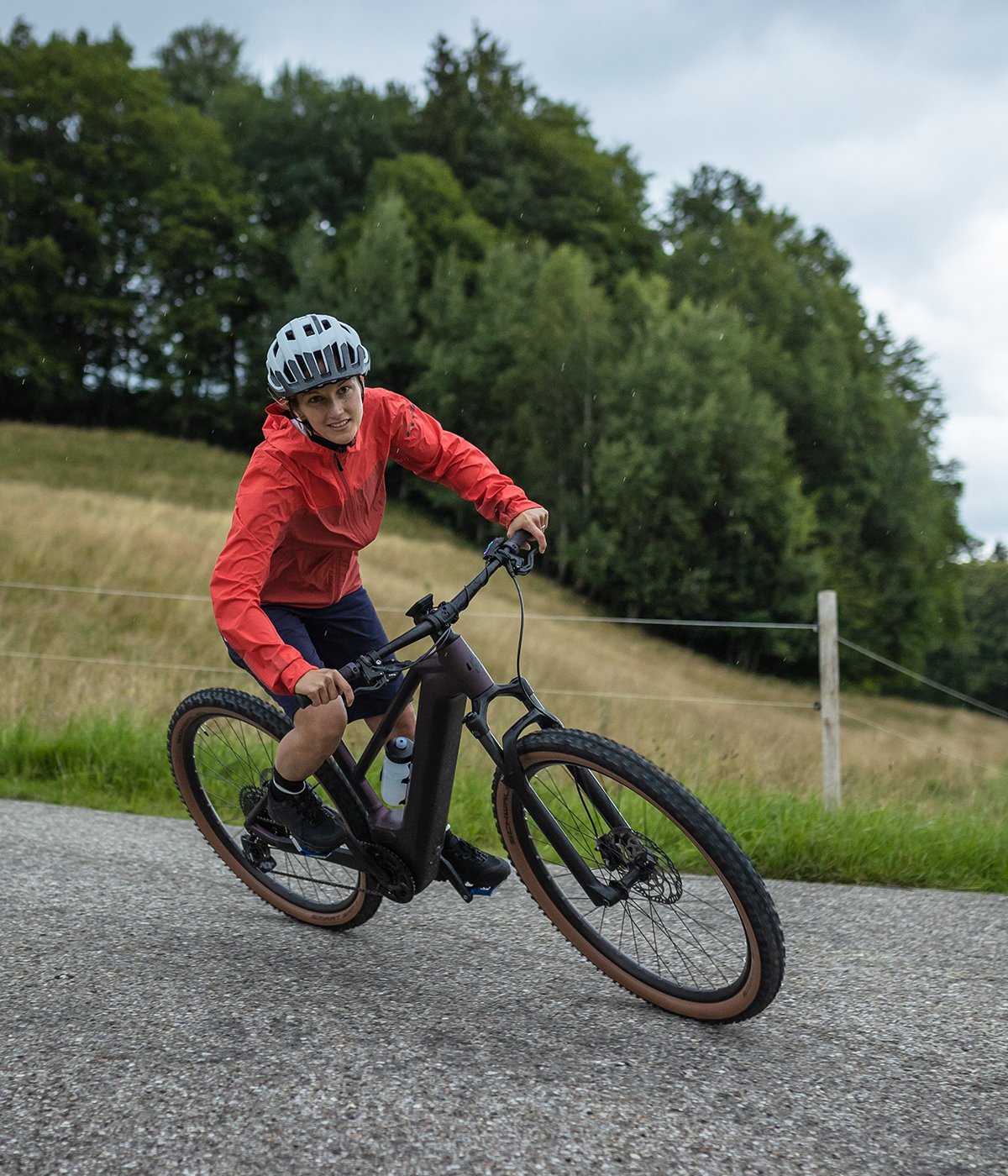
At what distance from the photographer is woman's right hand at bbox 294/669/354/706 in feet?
9.98

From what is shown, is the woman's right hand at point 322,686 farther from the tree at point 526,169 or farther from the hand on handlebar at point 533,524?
the tree at point 526,169

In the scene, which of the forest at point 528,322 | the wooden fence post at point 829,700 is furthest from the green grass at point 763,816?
the forest at point 528,322

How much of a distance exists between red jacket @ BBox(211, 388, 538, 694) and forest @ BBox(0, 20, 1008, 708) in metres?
35.6

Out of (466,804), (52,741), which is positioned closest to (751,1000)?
(466,804)

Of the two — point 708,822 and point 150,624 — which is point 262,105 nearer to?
point 150,624

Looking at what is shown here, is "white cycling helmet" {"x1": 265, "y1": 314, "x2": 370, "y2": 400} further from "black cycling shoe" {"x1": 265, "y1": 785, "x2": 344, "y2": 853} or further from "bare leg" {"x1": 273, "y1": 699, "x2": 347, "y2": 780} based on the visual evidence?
"black cycling shoe" {"x1": 265, "y1": 785, "x2": 344, "y2": 853}

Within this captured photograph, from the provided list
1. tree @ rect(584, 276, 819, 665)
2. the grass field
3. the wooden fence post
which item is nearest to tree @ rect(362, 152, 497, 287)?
tree @ rect(584, 276, 819, 665)

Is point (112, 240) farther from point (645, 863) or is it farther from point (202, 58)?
point (645, 863)

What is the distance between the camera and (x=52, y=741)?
6.67 metres

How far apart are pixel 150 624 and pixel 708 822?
10.5m

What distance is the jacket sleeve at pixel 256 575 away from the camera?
A: 126 inches

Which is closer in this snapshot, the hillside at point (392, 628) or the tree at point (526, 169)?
the hillside at point (392, 628)

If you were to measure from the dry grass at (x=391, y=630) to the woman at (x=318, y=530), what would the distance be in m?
3.29

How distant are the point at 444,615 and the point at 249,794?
4.17 ft
